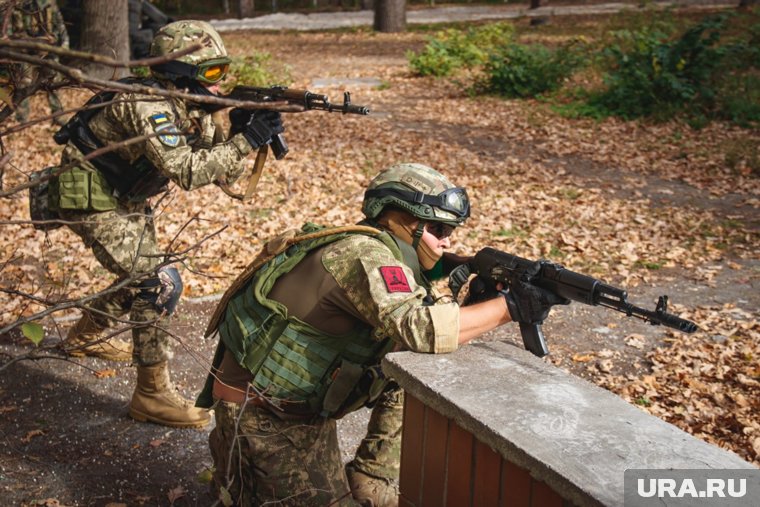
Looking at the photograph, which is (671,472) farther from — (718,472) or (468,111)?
(468,111)

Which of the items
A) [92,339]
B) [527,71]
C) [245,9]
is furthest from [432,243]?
[245,9]

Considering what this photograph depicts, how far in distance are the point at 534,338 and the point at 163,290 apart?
2.49m

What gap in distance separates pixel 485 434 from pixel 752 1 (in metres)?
27.3

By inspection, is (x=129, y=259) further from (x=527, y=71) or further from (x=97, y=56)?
(x=527, y=71)

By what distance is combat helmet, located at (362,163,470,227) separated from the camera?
11.3 ft

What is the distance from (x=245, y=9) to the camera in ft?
110

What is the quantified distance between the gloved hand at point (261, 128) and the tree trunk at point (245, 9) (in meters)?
30.0

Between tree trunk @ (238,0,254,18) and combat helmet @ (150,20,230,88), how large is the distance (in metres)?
29.9

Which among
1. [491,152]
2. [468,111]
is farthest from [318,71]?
[491,152]

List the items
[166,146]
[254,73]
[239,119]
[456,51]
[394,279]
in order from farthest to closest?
[456,51] → [254,73] → [239,119] → [166,146] → [394,279]

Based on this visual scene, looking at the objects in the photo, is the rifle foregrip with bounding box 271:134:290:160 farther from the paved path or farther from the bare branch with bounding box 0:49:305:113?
the paved path

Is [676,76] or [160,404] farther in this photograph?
[676,76]

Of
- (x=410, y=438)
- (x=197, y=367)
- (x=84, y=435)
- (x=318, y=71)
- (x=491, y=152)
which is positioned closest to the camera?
(x=410, y=438)

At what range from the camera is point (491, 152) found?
11656 millimetres
